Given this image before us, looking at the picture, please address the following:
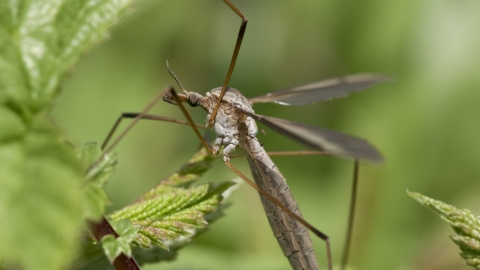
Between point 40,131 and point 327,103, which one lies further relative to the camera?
point 327,103

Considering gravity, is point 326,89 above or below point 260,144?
above


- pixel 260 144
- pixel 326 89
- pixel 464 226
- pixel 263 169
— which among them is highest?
pixel 326 89

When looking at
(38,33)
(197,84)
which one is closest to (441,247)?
(197,84)

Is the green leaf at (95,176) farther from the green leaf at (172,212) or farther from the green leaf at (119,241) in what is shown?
the green leaf at (172,212)

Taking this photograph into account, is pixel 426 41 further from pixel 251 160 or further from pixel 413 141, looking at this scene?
pixel 251 160

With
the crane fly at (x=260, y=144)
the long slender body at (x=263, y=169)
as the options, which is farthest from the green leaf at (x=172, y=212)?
the long slender body at (x=263, y=169)

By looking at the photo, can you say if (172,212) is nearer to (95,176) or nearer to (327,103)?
(95,176)

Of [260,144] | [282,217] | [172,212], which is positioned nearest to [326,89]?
[260,144]
